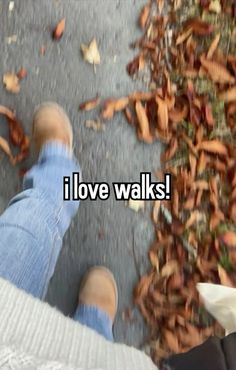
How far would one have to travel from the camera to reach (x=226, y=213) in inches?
48.6

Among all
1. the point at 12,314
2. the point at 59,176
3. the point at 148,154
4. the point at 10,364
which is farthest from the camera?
the point at 148,154

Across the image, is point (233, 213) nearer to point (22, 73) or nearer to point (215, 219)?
point (215, 219)

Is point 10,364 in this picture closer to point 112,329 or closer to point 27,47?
point 112,329

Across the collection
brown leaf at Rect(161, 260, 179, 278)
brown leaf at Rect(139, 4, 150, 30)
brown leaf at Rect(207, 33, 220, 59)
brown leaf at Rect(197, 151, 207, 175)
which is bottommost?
brown leaf at Rect(161, 260, 179, 278)

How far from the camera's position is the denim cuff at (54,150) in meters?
1.16

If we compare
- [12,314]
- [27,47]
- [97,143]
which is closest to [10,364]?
[12,314]

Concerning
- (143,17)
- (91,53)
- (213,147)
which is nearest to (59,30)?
(91,53)

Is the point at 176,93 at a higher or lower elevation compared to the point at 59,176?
higher

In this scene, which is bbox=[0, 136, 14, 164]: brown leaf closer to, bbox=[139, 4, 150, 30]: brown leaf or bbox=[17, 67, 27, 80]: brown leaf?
bbox=[17, 67, 27, 80]: brown leaf

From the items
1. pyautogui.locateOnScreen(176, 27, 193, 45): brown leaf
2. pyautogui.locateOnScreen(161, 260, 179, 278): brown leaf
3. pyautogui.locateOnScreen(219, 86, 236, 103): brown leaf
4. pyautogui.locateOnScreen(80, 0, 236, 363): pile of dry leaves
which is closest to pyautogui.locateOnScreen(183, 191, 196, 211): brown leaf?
pyautogui.locateOnScreen(80, 0, 236, 363): pile of dry leaves

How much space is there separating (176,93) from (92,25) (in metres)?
0.24

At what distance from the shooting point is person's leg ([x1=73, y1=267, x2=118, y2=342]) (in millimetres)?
1147

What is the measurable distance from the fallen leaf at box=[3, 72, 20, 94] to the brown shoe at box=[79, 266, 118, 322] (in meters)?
0.41

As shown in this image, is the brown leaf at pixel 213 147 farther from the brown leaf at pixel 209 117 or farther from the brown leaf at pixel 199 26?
the brown leaf at pixel 199 26
